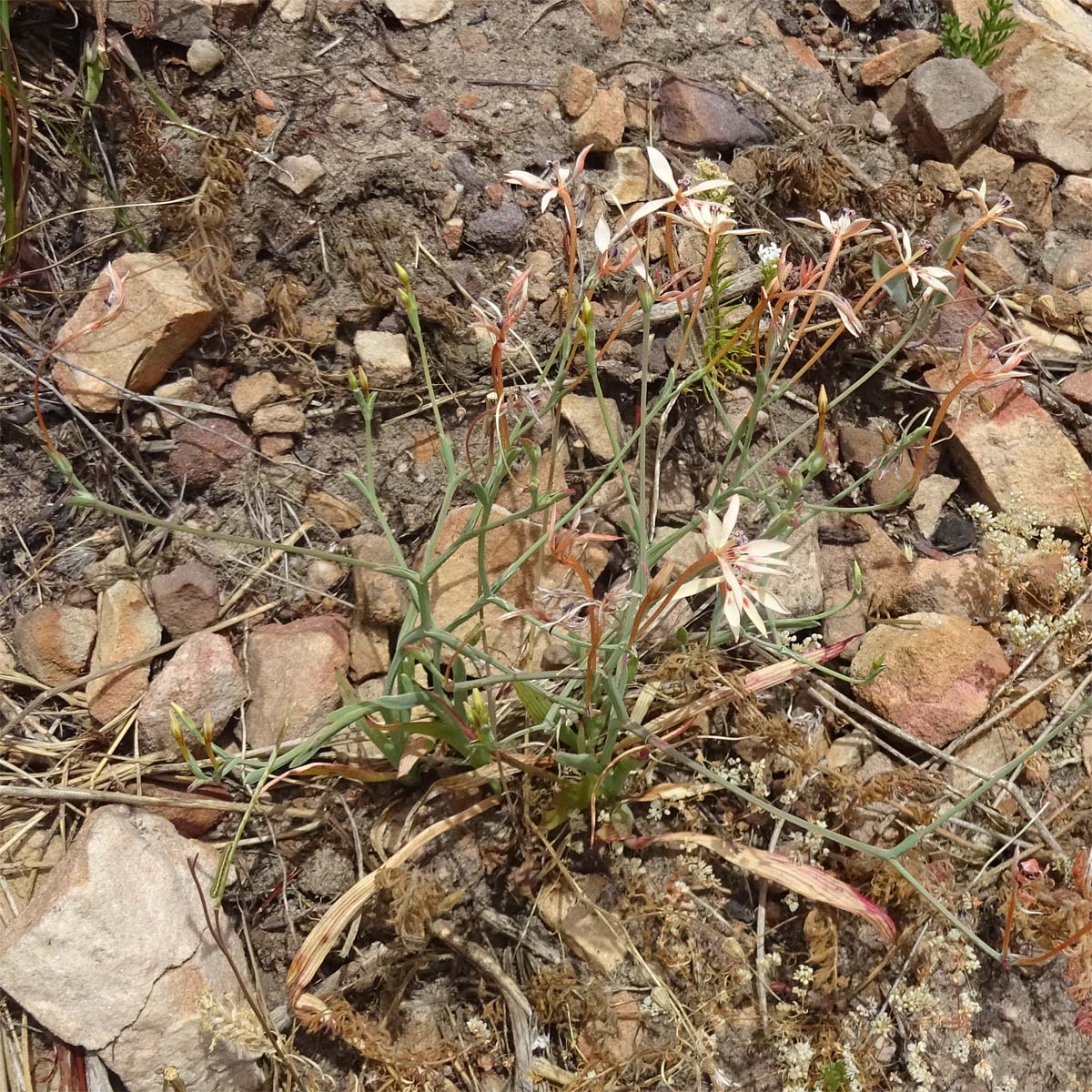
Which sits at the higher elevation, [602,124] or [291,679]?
[602,124]

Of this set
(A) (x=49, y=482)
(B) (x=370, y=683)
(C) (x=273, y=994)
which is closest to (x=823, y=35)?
(B) (x=370, y=683)

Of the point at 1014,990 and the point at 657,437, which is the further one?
the point at 657,437

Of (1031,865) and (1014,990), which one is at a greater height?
(1031,865)

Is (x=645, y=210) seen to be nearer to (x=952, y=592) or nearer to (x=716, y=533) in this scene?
(x=716, y=533)

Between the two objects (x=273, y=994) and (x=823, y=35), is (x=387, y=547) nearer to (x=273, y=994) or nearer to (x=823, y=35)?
(x=273, y=994)

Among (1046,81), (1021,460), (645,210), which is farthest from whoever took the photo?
(1046,81)

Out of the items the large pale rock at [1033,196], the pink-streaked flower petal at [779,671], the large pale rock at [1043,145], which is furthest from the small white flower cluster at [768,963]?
the large pale rock at [1043,145]

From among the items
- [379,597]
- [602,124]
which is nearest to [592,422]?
[379,597]
